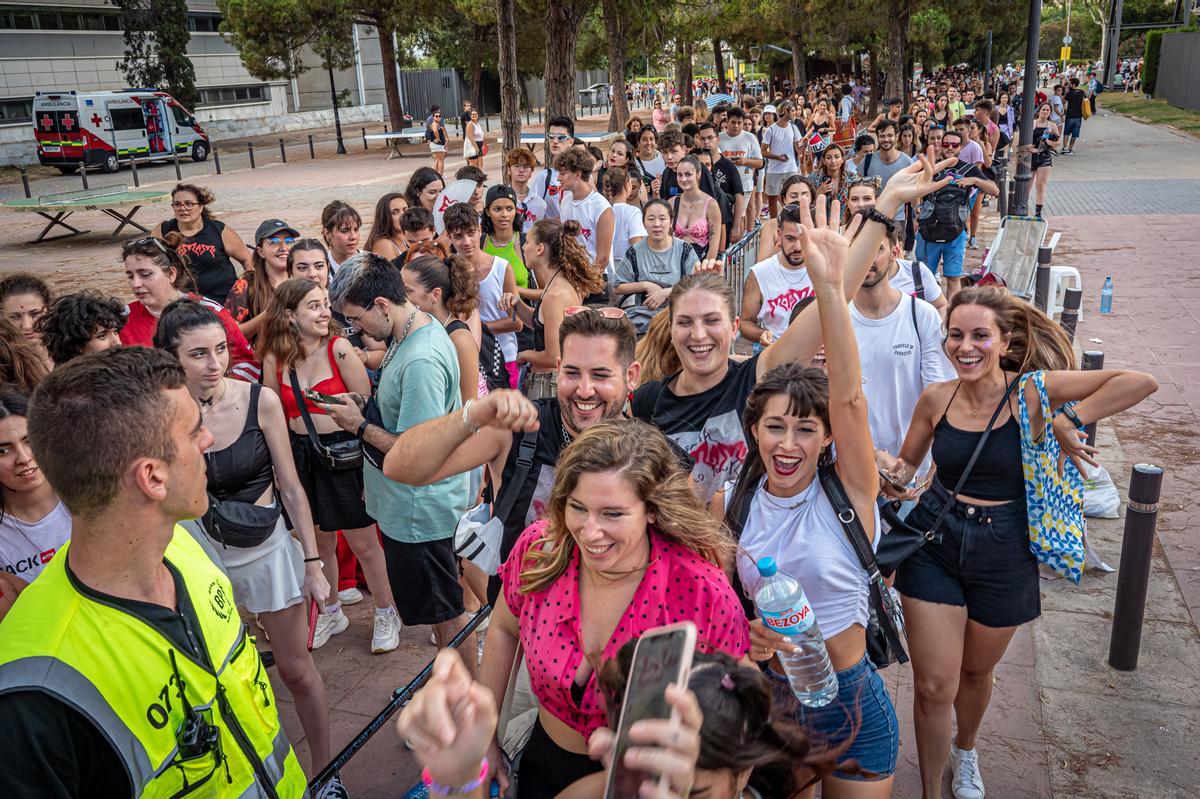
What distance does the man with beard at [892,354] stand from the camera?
4535 millimetres

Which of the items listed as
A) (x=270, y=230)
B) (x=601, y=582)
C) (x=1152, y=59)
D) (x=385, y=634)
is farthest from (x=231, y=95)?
(x=601, y=582)

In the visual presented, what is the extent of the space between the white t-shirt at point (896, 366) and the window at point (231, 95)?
163 ft

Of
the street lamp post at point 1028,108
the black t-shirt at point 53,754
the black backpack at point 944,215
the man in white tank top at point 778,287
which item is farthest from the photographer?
the street lamp post at point 1028,108

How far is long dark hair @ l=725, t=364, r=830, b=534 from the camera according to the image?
3.06 meters

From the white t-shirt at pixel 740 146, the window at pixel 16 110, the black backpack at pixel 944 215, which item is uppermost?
the window at pixel 16 110

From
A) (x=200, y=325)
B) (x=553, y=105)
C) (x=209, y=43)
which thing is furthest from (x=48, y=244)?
(x=209, y=43)

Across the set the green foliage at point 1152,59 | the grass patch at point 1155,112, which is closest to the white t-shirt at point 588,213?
the grass patch at point 1155,112

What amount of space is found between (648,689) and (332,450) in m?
3.44

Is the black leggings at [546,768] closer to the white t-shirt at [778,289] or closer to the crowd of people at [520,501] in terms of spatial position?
the crowd of people at [520,501]

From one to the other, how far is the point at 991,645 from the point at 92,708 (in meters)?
3.12

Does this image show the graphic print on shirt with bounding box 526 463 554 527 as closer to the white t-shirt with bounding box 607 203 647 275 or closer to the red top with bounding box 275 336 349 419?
the red top with bounding box 275 336 349 419

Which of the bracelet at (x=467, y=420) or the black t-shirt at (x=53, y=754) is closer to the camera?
the black t-shirt at (x=53, y=754)

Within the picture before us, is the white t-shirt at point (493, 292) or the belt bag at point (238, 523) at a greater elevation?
the white t-shirt at point (493, 292)

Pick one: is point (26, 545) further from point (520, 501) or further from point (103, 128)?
point (103, 128)
